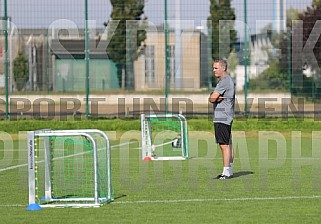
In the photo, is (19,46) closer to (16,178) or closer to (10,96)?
(10,96)

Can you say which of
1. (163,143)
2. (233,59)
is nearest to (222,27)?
(233,59)

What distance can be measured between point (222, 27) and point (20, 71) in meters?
6.94

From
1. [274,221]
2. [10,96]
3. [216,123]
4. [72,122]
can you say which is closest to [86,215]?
[274,221]

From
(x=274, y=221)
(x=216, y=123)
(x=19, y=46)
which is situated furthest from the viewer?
(x=19, y=46)

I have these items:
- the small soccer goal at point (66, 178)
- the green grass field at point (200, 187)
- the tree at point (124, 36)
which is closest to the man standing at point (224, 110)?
the green grass field at point (200, 187)

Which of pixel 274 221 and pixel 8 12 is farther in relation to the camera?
→ pixel 8 12

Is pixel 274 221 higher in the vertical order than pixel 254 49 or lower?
lower

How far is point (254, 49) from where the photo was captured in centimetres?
3003

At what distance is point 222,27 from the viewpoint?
2900 centimetres

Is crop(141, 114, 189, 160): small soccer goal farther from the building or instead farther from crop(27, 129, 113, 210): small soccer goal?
the building

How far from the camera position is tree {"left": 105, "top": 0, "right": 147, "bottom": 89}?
2912 cm

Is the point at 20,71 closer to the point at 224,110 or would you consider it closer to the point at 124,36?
the point at 124,36

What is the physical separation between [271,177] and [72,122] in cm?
1276

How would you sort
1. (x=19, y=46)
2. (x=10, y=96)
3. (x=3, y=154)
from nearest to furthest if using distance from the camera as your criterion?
(x=3, y=154) → (x=10, y=96) → (x=19, y=46)
